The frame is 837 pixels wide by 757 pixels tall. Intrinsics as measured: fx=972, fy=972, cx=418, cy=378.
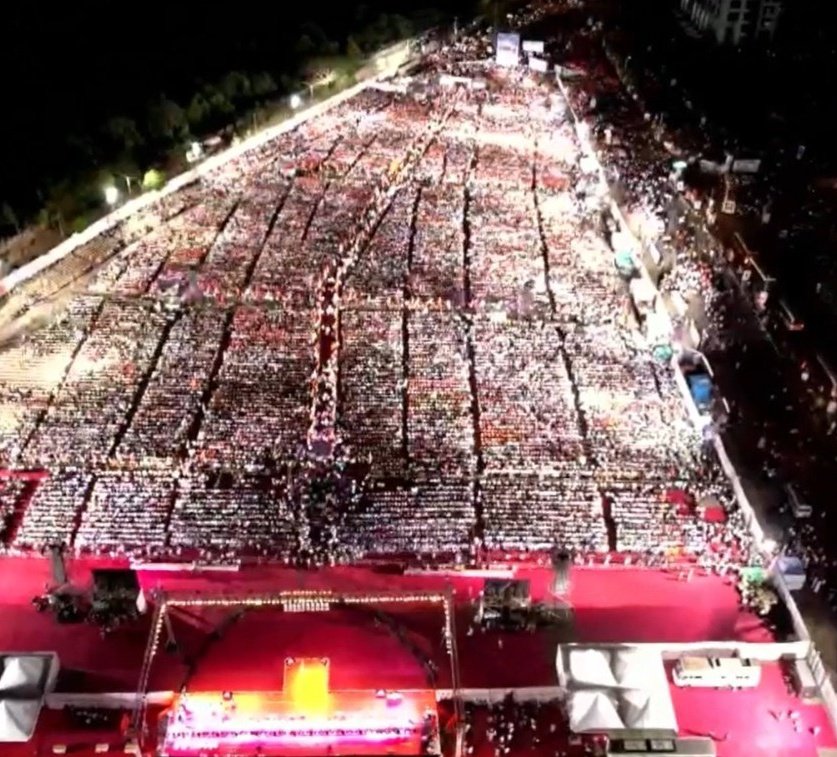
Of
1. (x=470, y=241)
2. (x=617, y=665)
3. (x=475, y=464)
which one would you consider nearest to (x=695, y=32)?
(x=470, y=241)

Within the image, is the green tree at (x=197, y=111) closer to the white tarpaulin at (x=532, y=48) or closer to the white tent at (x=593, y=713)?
the white tarpaulin at (x=532, y=48)

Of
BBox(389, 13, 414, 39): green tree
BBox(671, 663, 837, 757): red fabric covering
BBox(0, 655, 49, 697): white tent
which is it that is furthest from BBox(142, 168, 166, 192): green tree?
BBox(389, 13, 414, 39): green tree

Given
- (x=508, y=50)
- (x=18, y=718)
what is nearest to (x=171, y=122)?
(x=508, y=50)

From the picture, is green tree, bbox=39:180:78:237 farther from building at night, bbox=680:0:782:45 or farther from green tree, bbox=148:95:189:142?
building at night, bbox=680:0:782:45

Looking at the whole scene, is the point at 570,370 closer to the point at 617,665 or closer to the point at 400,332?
the point at 400,332

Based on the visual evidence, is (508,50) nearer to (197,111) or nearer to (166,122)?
(197,111)

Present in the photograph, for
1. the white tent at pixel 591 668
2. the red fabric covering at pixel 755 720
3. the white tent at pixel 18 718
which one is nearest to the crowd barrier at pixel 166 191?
the white tent at pixel 18 718
